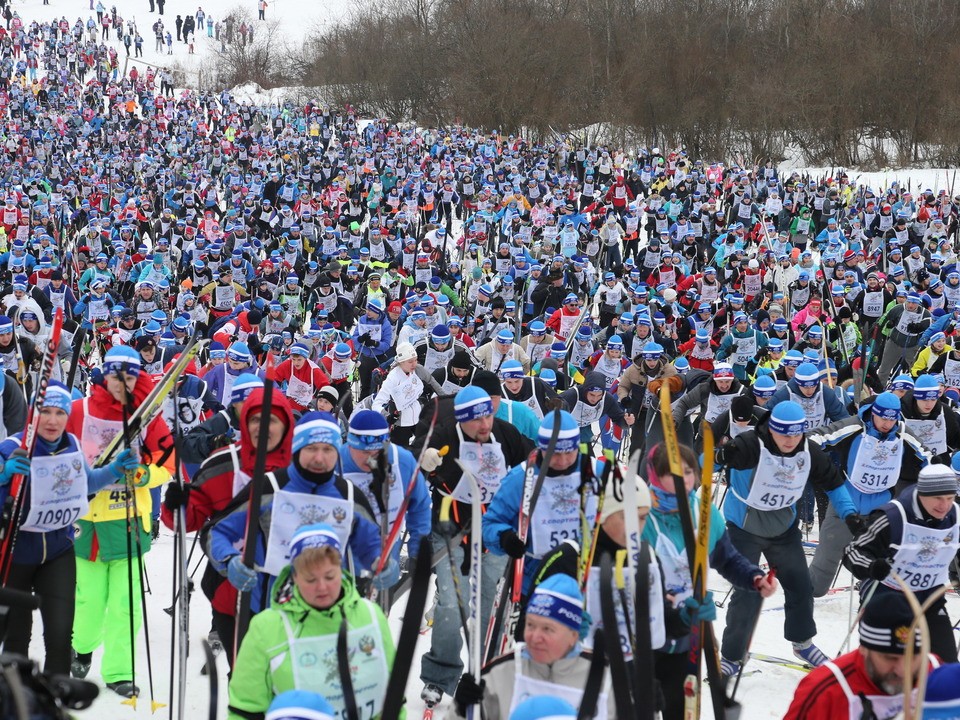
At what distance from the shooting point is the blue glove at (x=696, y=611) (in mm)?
4629

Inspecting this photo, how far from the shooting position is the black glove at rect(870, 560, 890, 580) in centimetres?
547

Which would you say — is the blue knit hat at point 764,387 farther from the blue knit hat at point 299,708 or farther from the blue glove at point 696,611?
the blue knit hat at point 299,708

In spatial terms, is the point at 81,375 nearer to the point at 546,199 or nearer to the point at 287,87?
the point at 546,199

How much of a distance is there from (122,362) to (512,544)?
2.47 metres

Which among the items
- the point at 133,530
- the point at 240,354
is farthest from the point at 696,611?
the point at 240,354

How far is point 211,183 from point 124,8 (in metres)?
53.0

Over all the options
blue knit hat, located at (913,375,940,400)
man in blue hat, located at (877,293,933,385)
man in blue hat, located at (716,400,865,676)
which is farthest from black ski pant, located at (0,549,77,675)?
man in blue hat, located at (877,293,933,385)

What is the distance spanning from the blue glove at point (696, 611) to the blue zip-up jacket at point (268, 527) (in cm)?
127

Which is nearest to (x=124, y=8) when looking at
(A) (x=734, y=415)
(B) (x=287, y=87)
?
(B) (x=287, y=87)

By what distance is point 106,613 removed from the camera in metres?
6.26

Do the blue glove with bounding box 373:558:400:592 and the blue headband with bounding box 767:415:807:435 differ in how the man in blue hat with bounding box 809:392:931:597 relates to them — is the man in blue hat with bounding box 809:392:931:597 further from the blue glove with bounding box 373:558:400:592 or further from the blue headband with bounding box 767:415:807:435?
the blue glove with bounding box 373:558:400:592

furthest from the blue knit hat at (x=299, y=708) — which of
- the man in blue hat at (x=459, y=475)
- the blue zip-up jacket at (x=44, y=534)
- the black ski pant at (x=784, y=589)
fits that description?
the black ski pant at (x=784, y=589)

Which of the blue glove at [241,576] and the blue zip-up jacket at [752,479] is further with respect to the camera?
the blue zip-up jacket at [752,479]

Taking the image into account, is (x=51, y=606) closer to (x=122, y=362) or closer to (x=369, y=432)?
(x=122, y=362)
